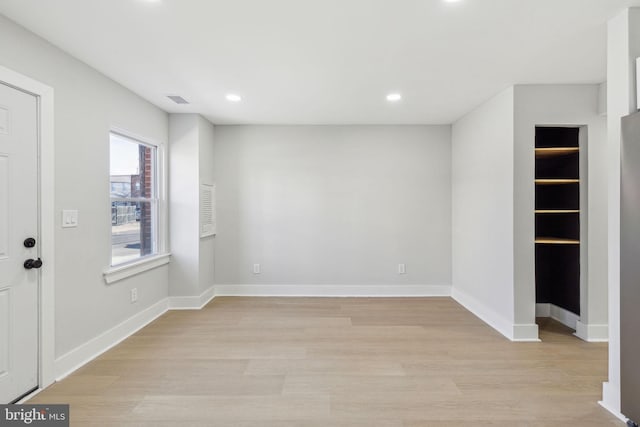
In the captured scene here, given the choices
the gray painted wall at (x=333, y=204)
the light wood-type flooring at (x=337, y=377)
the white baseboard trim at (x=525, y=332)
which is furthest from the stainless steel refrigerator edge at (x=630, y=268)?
the gray painted wall at (x=333, y=204)

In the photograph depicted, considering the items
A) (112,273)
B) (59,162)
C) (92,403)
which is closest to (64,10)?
(59,162)

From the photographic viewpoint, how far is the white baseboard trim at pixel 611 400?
2100 mm

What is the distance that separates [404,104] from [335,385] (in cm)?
297

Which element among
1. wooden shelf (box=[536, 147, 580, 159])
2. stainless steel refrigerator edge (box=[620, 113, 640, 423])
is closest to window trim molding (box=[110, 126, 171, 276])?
stainless steel refrigerator edge (box=[620, 113, 640, 423])

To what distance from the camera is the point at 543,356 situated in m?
2.95

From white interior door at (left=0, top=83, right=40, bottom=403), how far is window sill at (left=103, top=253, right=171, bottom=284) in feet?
2.61

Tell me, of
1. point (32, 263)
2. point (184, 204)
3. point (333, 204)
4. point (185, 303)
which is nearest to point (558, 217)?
point (333, 204)

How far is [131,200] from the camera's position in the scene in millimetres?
3646

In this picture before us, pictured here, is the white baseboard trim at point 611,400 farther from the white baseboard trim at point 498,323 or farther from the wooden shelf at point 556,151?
the wooden shelf at point 556,151

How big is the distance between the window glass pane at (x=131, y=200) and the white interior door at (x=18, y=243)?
3.18 feet

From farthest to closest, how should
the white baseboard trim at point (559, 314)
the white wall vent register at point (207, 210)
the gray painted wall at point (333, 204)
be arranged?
the gray painted wall at point (333, 204)
the white wall vent register at point (207, 210)
the white baseboard trim at point (559, 314)

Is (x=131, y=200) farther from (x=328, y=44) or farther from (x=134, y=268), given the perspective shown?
(x=328, y=44)

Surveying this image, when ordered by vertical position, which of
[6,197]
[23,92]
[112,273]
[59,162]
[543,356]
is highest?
[23,92]

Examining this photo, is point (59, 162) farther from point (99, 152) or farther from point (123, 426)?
point (123, 426)
